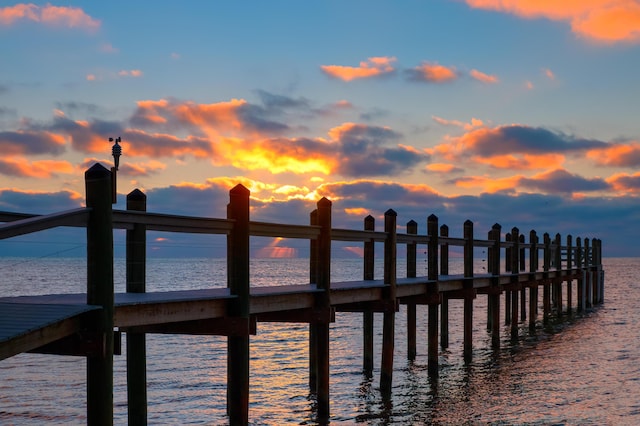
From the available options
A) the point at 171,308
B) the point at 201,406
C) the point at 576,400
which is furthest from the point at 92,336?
the point at 576,400

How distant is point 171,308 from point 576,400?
1231 cm

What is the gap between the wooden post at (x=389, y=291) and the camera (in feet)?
54.7

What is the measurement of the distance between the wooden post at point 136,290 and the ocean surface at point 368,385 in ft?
2.53

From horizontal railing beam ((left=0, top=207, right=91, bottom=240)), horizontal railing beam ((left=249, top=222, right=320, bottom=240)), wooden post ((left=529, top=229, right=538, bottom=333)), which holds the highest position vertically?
horizontal railing beam ((left=0, top=207, right=91, bottom=240))

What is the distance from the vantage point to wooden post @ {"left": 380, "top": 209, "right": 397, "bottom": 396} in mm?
16688

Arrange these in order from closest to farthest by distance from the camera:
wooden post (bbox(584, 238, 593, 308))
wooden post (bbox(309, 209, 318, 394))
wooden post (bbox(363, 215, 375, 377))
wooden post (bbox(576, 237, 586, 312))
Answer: wooden post (bbox(309, 209, 318, 394)) < wooden post (bbox(363, 215, 375, 377)) < wooden post (bbox(576, 237, 586, 312)) < wooden post (bbox(584, 238, 593, 308))

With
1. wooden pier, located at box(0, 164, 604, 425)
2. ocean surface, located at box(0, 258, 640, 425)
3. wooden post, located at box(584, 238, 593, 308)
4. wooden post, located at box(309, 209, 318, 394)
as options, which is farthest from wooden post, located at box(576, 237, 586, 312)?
wooden post, located at box(309, 209, 318, 394)

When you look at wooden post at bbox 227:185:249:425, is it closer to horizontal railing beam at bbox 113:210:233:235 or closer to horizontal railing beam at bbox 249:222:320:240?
horizontal railing beam at bbox 113:210:233:235

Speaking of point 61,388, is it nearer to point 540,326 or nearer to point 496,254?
point 496,254

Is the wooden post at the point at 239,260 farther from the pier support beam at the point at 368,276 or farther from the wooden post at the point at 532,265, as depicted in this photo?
the wooden post at the point at 532,265

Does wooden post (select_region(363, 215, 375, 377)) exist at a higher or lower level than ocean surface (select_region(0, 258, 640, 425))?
higher

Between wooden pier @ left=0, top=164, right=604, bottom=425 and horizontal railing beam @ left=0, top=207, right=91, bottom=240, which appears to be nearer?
horizontal railing beam @ left=0, top=207, right=91, bottom=240

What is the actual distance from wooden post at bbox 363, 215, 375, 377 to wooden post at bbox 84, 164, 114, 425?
9.07 m

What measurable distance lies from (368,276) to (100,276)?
10.3m
